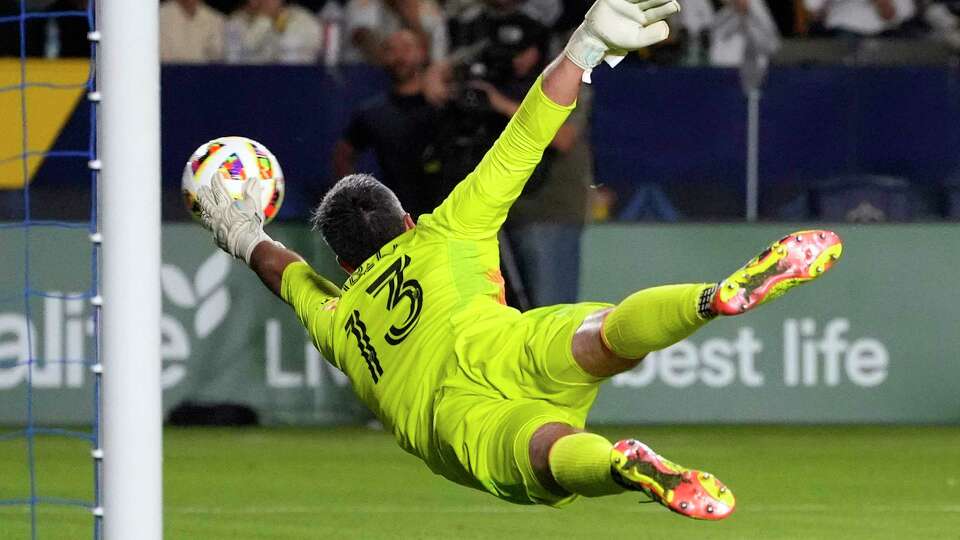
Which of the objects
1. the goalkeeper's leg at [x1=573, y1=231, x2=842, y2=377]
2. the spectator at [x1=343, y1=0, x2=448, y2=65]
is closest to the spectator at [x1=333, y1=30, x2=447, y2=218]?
the spectator at [x1=343, y1=0, x2=448, y2=65]

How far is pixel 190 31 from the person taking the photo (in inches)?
488

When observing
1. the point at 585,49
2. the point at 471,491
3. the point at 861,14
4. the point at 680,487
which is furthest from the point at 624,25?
the point at 861,14

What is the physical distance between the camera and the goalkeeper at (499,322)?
16.0 ft

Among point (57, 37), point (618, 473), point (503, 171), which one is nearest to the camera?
point (618, 473)

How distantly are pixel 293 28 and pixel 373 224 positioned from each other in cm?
697

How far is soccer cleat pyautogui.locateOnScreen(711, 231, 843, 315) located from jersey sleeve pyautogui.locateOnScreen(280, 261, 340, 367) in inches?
66.4

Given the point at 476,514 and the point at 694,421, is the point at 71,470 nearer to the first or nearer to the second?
the point at 476,514

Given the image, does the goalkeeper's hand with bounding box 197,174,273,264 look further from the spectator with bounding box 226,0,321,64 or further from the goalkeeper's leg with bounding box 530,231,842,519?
the spectator with bounding box 226,0,321,64

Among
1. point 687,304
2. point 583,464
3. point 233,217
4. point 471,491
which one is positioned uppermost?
point 233,217

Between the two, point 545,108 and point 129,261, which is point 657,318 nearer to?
point 545,108

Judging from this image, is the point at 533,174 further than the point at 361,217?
Yes

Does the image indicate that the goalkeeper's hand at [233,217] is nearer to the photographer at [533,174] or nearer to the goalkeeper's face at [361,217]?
the goalkeeper's face at [361,217]

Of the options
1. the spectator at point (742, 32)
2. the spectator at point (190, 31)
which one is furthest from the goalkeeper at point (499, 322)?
the spectator at point (742, 32)

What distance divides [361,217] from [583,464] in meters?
1.53
